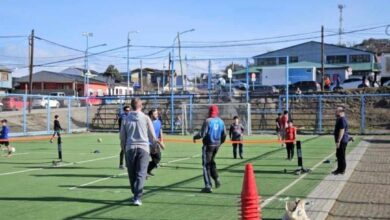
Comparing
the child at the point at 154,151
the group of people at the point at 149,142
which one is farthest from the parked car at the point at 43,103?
the child at the point at 154,151

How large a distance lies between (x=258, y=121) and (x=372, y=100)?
38.0 feet

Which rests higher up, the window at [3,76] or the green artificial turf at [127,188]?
the window at [3,76]

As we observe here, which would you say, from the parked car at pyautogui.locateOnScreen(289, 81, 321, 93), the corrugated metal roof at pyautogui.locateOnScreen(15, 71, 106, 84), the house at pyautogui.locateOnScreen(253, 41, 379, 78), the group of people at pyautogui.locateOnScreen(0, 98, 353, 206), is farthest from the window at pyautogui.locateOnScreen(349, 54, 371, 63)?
the group of people at pyautogui.locateOnScreen(0, 98, 353, 206)

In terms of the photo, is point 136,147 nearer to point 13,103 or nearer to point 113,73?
point 13,103

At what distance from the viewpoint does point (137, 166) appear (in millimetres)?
10516

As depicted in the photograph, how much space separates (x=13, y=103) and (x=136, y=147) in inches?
1180

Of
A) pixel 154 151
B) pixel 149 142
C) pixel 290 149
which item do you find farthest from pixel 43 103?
pixel 149 142

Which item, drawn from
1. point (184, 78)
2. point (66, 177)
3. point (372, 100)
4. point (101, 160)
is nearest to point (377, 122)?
point (372, 100)

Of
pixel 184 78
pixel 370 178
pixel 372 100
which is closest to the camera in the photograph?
pixel 370 178

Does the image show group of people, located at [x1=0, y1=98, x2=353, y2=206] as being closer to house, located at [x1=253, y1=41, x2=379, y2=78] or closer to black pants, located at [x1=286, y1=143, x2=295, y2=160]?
black pants, located at [x1=286, y1=143, x2=295, y2=160]

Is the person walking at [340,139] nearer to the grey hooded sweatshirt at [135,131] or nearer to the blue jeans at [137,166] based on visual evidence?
the grey hooded sweatshirt at [135,131]

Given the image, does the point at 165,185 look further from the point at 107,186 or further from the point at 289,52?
the point at 289,52

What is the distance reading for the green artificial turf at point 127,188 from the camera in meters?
9.83

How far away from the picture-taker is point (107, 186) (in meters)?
13.1
